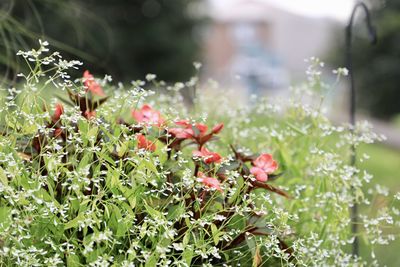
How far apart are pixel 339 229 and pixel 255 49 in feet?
88.5

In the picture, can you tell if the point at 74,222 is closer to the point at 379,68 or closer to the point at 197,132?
the point at 197,132

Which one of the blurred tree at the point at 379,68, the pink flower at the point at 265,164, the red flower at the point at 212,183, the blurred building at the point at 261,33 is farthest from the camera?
the blurred building at the point at 261,33

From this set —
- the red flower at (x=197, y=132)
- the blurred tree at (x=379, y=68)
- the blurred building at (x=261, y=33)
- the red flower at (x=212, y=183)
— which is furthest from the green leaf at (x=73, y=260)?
the blurred building at (x=261, y=33)

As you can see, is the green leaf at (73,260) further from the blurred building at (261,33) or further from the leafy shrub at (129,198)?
the blurred building at (261,33)

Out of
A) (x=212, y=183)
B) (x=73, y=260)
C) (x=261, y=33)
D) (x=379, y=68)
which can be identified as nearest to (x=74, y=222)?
(x=73, y=260)

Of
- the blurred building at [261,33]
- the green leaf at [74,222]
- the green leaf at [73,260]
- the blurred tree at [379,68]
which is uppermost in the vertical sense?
the green leaf at [74,222]

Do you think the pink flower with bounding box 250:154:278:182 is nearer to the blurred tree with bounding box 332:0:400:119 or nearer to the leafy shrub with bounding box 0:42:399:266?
the leafy shrub with bounding box 0:42:399:266

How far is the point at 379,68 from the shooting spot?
1352 cm

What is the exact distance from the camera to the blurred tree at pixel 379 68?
42.6 feet

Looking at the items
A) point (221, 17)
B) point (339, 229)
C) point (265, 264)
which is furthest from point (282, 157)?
point (221, 17)

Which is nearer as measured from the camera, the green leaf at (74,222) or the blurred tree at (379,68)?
the green leaf at (74,222)

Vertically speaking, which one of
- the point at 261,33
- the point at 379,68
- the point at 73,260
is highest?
the point at 73,260

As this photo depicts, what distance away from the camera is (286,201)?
180 cm

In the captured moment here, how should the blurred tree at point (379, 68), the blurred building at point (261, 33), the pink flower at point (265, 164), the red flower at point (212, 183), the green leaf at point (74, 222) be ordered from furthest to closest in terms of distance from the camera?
the blurred building at point (261, 33) < the blurred tree at point (379, 68) < the pink flower at point (265, 164) < the red flower at point (212, 183) < the green leaf at point (74, 222)
